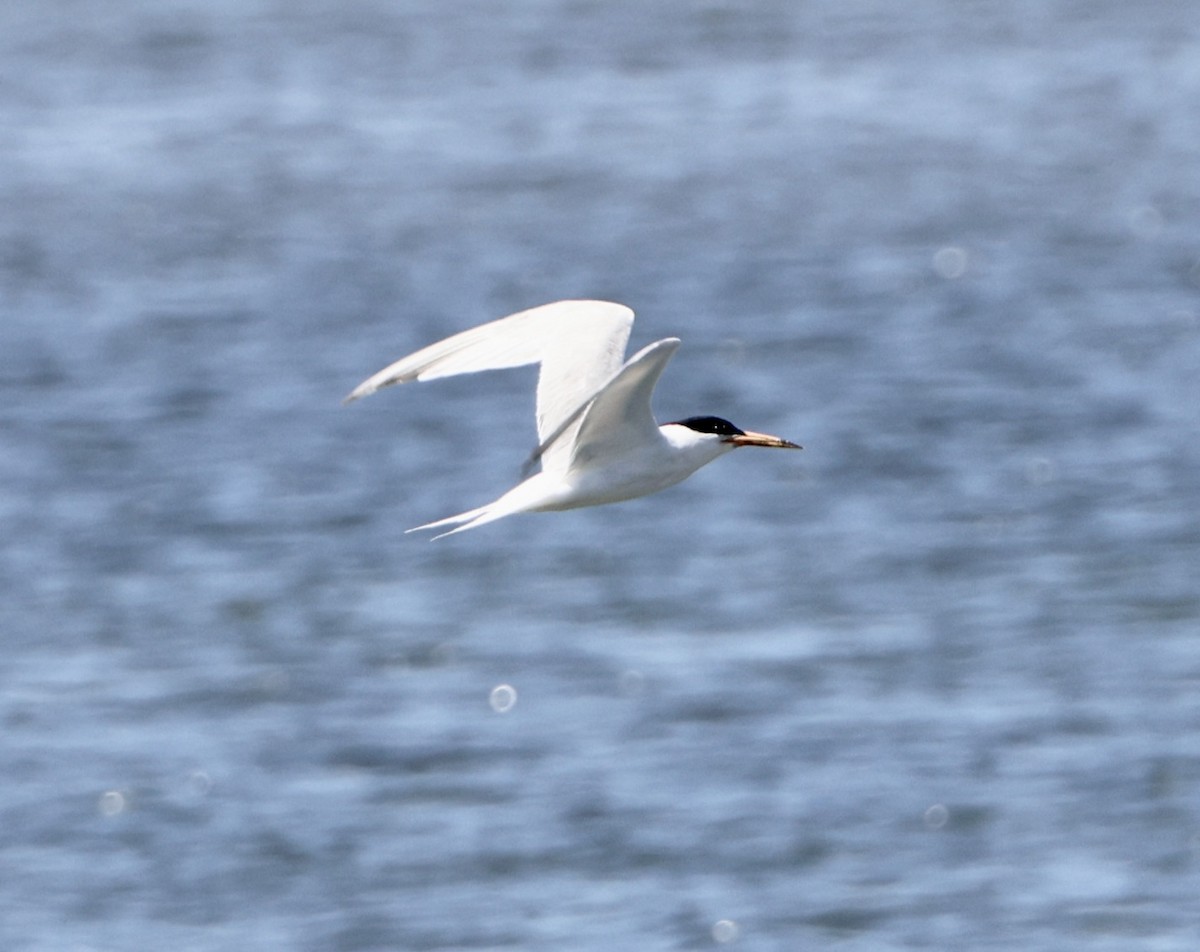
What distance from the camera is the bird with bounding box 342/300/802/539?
7922mm

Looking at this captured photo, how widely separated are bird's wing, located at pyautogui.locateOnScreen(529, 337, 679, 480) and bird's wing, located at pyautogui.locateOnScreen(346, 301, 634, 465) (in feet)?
0.37

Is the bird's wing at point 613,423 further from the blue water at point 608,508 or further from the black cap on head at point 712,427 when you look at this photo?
the blue water at point 608,508

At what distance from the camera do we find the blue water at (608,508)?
1534 centimetres

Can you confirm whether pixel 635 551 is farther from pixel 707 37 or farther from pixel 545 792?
pixel 707 37

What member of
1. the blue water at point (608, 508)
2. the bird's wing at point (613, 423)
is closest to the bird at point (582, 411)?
the bird's wing at point (613, 423)

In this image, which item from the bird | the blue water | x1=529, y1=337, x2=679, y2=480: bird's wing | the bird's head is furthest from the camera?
the blue water

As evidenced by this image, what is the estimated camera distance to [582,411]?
26.6ft

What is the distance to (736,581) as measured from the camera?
19922 millimetres

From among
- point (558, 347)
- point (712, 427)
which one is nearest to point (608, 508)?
point (558, 347)

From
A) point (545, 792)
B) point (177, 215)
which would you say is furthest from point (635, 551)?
point (177, 215)

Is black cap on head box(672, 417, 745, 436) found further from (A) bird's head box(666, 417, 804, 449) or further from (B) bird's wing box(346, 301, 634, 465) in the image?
(B) bird's wing box(346, 301, 634, 465)

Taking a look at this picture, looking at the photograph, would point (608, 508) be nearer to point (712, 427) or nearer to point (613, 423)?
point (712, 427)

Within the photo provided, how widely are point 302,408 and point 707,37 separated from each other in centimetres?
1558

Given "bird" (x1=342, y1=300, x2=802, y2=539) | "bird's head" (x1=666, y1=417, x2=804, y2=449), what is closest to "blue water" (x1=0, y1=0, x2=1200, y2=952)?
"bird's head" (x1=666, y1=417, x2=804, y2=449)
